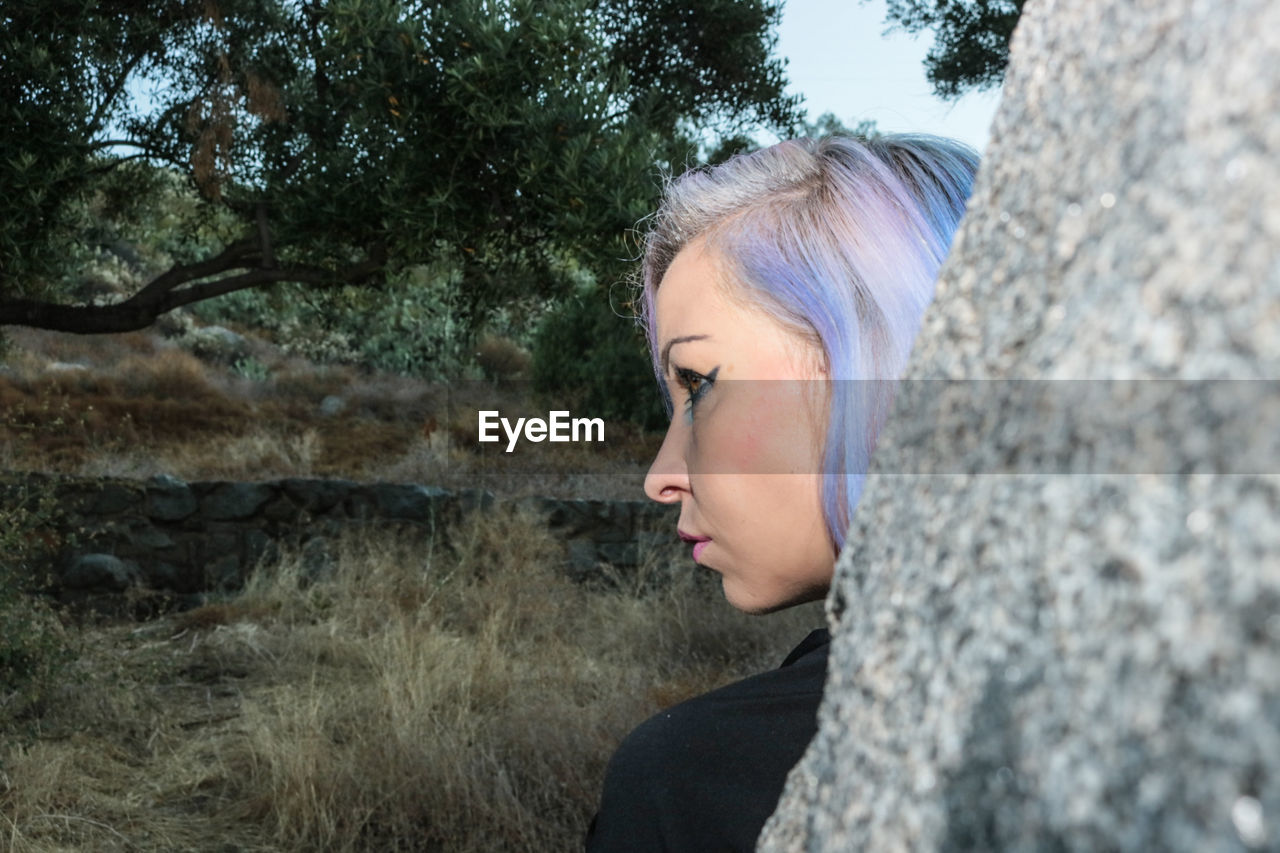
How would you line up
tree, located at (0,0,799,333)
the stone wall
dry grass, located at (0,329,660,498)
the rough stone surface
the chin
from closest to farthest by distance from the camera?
the rough stone surface → the chin → tree, located at (0,0,799,333) → the stone wall → dry grass, located at (0,329,660,498)

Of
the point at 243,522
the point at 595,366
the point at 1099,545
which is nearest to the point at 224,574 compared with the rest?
the point at 243,522

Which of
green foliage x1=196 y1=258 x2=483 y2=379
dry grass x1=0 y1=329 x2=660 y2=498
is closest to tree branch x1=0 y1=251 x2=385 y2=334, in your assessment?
dry grass x1=0 y1=329 x2=660 y2=498

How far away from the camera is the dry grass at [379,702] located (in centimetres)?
402

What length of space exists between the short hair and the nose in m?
0.14

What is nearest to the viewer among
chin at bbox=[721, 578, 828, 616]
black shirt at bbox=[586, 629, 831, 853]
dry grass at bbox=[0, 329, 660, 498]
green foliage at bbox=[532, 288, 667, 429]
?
black shirt at bbox=[586, 629, 831, 853]

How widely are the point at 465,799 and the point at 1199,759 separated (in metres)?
4.00

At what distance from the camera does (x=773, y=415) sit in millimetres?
1162

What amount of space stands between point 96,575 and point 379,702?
3514mm

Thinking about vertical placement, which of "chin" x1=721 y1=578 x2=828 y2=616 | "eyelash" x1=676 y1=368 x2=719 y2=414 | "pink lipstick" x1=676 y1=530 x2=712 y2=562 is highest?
"eyelash" x1=676 y1=368 x2=719 y2=414

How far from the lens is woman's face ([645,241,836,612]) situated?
3.78 ft

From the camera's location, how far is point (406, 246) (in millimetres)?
4629

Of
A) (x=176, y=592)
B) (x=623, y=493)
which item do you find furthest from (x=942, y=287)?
(x=623, y=493)

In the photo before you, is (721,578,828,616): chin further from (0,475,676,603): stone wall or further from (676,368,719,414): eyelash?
(0,475,676,603): stone wall

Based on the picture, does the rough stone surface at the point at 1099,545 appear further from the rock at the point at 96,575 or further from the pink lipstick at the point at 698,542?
the rock at the point at 96,575
